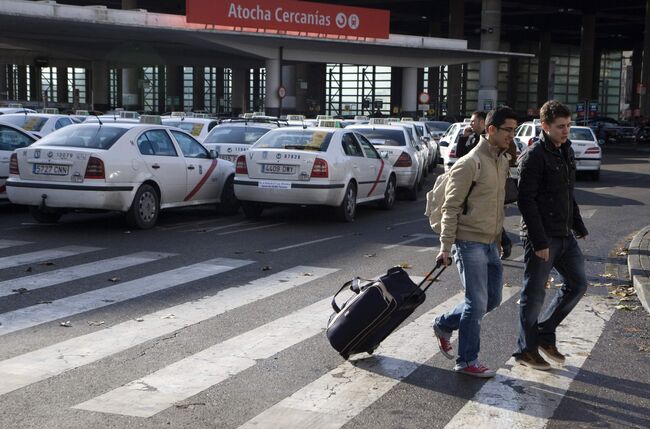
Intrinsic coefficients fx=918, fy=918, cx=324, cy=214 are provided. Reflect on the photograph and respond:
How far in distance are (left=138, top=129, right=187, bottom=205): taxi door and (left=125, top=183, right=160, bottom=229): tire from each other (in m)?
0.22

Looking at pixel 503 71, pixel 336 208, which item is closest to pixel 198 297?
pixel 336 208

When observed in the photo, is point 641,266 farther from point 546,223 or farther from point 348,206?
point 348,206

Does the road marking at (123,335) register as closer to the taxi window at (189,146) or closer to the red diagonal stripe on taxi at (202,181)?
the red diagonal stripe on taxi at (202,181)

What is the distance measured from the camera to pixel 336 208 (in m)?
14.9

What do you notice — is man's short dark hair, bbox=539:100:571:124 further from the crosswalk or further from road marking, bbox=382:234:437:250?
road marking, bbox=382:234:437:250

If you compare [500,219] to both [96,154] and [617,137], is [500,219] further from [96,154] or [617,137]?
[617,137]

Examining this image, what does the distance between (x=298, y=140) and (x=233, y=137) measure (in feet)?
12.6

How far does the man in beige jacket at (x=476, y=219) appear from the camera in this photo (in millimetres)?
5941

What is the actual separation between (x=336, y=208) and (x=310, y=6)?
3506cm

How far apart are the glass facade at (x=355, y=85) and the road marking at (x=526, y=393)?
8578 centimetres

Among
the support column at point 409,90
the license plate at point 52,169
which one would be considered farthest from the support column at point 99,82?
the license plate at point 52,169

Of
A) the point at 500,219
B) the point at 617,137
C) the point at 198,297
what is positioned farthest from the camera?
the point at 617,137

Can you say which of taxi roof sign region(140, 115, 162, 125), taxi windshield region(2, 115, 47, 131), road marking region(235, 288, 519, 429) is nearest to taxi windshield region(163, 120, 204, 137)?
taxi roof sign region(140, 115, 162, 125)

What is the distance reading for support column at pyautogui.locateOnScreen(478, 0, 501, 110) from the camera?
61.5m
